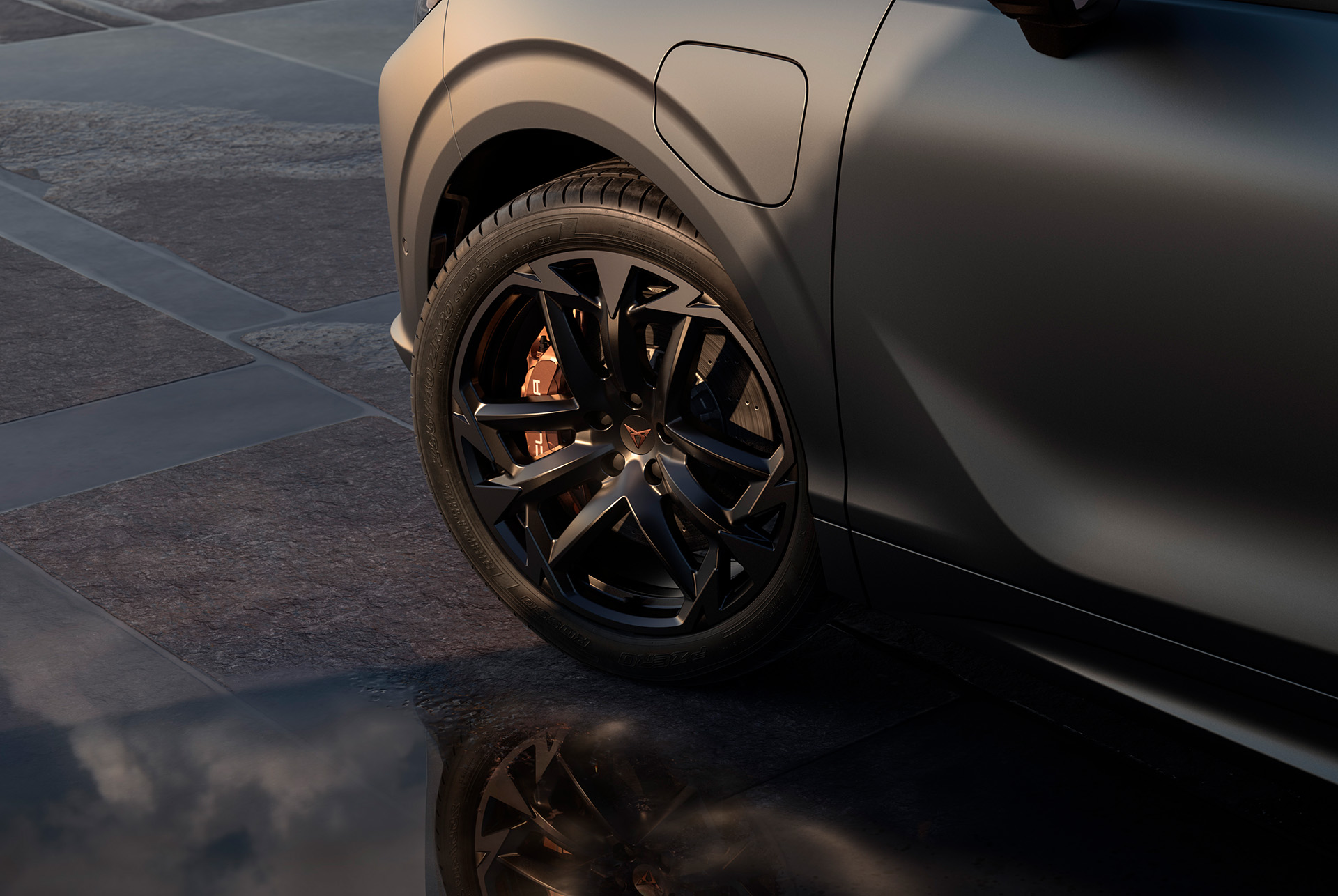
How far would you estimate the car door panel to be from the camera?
1.64m

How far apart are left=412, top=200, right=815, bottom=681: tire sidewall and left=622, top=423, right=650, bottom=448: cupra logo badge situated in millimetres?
339

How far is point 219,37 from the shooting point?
9070 millimetres

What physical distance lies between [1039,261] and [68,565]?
7.80ft

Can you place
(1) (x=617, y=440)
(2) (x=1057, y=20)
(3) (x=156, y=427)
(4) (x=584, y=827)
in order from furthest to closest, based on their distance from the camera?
(3) (x=156, y=427)
(1) (x=617, y=440)
(4) (x=584, y=827)
(2) (x=1057, y=20)

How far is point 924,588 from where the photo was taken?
84.9 inches

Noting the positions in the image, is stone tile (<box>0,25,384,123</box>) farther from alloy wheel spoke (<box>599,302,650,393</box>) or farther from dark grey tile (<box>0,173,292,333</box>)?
alloy wheel spoke (<box>599,302,650,393</box>)

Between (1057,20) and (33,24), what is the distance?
9.38 metres

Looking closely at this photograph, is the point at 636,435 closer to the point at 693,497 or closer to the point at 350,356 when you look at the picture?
the point at 693,497

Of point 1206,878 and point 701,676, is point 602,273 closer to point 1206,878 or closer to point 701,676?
point 701,676

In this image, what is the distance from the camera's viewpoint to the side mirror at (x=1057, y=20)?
168 centimetres

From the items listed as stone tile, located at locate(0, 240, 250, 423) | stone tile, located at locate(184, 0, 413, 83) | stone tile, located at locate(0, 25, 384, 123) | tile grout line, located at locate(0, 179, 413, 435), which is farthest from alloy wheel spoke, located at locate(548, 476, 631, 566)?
stone tile, located at locate(184, 0, 413, 83)

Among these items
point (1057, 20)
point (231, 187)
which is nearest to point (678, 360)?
point (1057, 20)

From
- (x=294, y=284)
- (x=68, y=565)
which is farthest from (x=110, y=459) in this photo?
(x=294, y=284)

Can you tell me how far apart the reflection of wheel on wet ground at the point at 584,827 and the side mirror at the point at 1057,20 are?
52.9 inches
